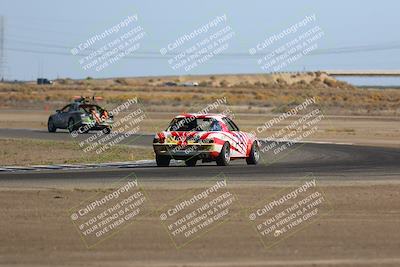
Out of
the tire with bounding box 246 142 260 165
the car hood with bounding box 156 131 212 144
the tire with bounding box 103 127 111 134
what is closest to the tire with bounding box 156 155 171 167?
the car hood with bounding box 156 131 212 144

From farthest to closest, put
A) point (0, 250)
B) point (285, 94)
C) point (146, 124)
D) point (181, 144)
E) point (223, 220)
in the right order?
point (285, 94), point (146, 124), point (181, 144), point (223, 220), point (0, 250)

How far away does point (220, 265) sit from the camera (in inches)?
421

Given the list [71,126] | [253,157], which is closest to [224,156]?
[253,157]

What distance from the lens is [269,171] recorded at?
22891mm

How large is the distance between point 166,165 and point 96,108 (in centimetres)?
2005

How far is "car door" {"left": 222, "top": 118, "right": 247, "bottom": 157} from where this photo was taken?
2553cm

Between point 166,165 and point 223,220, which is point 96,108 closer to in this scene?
point 166,165

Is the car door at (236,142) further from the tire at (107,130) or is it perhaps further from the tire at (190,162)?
the tire at (107,130)

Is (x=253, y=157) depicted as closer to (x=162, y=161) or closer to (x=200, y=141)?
(x=200, y=141)

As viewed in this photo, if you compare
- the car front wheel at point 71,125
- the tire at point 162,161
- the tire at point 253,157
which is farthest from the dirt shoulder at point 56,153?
the car front wheel at point 71,125

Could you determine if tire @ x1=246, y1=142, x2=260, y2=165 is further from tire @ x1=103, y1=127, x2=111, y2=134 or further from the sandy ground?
tire @ x1=103, y1=127, x2=111, y2=134

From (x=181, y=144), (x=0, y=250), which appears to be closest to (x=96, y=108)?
(x=181, y=144)

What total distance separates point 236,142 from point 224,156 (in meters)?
0.85

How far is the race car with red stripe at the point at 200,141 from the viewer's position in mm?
24594
